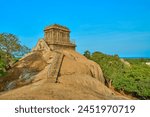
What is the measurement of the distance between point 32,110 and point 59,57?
21.4m

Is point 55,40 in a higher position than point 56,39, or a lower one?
lower

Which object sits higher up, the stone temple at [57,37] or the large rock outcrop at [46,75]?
the stone temple at [57,37]

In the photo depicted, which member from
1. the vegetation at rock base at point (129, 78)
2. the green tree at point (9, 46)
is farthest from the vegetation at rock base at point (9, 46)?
the vegetation at rock base at point (129, 78)

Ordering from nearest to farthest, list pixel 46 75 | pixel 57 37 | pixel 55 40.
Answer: pixel 46 75, pixel 55 40, pixel 57 37

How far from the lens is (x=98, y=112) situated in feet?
20.5

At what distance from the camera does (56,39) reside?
113 feet

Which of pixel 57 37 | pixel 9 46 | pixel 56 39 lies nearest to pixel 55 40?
pixel 56 39

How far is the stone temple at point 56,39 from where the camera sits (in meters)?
33.7

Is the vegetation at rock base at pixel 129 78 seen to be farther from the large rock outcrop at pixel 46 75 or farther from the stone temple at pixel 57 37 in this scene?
the stone temple at pixel 57 37

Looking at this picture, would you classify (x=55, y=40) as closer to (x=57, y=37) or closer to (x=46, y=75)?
(x=57, y=37)

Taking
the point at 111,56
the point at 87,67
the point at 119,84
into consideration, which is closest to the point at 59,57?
the point at 87,67

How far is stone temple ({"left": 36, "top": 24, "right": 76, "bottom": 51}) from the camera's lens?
3369 cm

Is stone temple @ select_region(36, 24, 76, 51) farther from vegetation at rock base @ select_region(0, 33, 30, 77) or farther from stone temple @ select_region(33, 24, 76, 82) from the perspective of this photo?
vegetation at rock base @ select_region(0, 33, 30, 77)

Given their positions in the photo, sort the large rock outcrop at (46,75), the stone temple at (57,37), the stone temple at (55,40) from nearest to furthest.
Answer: the large rock outcrop at (46,75) < the stone temple at (55,40) < the stone temple at (57,37)
